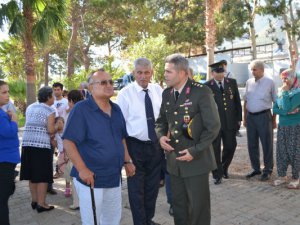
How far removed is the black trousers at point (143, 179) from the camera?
157 inches

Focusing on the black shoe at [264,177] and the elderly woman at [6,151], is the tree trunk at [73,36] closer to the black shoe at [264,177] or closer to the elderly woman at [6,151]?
the black shoe at [264,177]

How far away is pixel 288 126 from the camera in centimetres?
541

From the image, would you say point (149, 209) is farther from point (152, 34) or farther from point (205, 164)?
point (152, 34)

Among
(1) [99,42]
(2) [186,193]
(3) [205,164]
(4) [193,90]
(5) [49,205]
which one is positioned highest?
(1) [99,42]

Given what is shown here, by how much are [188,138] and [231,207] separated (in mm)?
2006

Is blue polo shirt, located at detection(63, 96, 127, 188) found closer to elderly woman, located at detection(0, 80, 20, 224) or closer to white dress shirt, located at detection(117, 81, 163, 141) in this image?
white dress shirt, located at detection(117, 81, 163, 141)

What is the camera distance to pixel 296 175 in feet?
18.1

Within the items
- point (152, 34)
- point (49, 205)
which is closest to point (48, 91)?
point (49, 205)

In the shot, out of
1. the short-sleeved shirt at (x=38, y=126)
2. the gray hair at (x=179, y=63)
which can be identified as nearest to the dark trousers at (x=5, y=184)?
the short-sleeved shirt at (x=38, y=126)

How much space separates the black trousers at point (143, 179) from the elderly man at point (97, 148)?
73 cm

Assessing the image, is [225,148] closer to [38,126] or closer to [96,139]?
[38,126]

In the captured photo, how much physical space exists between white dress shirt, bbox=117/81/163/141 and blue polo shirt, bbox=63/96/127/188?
0.82m

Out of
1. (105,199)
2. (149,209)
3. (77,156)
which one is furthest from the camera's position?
(149,209)

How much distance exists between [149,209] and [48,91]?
2.09 meters
